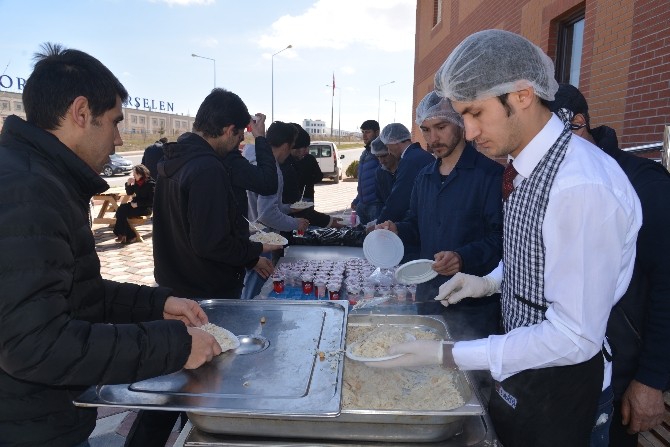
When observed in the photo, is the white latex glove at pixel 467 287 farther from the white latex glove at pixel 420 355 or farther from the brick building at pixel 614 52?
the brick building at pixel 614 52

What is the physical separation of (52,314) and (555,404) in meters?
1.24

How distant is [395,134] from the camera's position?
14.2 ft

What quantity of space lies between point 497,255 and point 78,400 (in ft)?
5.76

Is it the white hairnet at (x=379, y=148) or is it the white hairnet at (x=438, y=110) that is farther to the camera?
the white hairnet at (x=379, y=148)

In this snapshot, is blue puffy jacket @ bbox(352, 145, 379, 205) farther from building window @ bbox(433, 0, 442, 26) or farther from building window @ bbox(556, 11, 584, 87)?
building window @ bbox(433, 0, 442, 26)

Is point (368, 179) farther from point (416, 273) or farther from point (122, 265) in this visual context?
point (122, 265)

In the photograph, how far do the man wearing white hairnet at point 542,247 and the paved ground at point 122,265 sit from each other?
2063 millimetres

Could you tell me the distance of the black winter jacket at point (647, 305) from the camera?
1.42 meters

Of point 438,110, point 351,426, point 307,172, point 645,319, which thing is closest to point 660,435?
point 645,319

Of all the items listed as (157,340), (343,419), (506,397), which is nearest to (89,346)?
(157,340)

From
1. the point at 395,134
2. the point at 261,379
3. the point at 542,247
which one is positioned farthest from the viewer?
the point at 395,134

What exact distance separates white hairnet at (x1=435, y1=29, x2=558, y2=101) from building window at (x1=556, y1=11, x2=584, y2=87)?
4.59 m

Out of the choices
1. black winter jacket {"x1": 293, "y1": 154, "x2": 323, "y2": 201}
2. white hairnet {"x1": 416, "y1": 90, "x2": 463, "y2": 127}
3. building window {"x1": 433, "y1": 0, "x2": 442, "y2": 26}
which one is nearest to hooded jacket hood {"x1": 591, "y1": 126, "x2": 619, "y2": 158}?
white hairnet {"x1": 416, "y1": 90, "x2": 463, "y2": 127}

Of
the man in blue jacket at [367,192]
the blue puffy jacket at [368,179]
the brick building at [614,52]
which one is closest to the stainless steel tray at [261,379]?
the brick building at [614,52]
